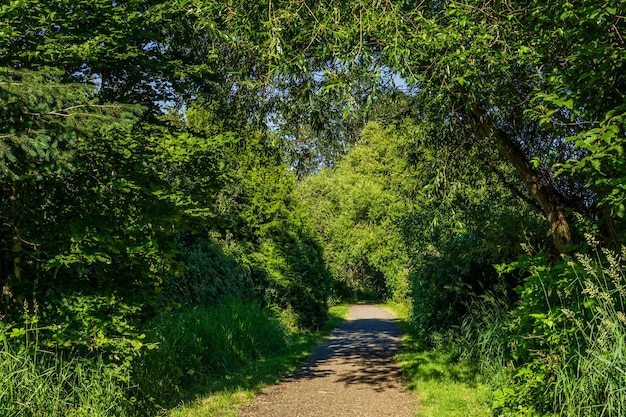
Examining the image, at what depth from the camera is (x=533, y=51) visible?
19.1ft

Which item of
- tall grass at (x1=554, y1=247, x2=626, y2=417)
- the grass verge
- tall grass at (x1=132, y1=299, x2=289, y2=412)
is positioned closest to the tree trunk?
tall grass at (x1=554, y1=247, x2=626, y2=417)

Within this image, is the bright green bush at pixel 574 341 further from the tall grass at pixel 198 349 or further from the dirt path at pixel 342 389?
the tall grass at pixel 198 349

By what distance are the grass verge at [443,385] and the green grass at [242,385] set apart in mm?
2463

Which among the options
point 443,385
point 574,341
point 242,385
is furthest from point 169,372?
point 574,341

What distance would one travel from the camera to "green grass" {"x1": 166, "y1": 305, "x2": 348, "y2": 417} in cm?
697

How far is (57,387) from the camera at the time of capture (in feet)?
17.9

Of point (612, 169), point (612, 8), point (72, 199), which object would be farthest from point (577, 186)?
point (72, 199)

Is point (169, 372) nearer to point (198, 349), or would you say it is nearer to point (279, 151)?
point (198, 349)

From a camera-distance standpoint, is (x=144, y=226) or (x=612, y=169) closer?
(x=612, y=169)

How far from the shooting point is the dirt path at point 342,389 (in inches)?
289

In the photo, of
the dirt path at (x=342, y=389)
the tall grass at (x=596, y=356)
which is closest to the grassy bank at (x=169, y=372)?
the dirt path at (x=342, y=389)

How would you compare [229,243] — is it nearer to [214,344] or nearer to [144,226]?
[214,344]

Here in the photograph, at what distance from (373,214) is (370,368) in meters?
22.8

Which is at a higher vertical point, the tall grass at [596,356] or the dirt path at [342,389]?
the tall grass at [596,356]
